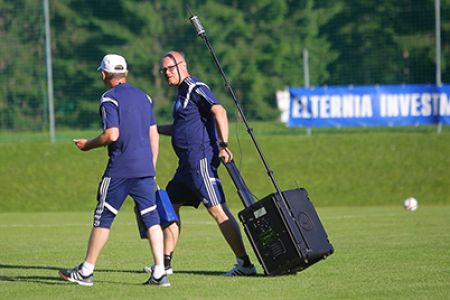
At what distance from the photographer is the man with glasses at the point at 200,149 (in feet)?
33.3

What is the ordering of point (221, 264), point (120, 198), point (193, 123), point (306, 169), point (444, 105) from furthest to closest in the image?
point (444, 105) → point (306, 169) → point (221, 264) → point (193, 123) → point (120, 198)

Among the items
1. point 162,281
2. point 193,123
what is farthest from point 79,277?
point 193,123

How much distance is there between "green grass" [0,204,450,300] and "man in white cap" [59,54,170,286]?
9.9 inches

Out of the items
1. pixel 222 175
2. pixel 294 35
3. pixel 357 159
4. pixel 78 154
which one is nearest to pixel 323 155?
pixel 357 159

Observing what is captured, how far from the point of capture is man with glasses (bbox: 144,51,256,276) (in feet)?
33.3

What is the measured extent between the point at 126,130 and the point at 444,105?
614 inches

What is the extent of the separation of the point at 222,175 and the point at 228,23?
9.77 metres

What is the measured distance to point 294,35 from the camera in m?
33.9

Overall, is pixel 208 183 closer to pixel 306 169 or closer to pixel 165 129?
pixel 165 129

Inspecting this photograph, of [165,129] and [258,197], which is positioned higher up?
[165,129]

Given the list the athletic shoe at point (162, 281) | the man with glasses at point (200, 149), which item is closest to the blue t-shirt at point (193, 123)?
the man with glasses at point (200, 149)

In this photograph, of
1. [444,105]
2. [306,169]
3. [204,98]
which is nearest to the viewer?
[204,98]

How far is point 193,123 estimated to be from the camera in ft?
33.8

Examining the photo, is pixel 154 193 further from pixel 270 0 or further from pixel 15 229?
pixel 270 0
